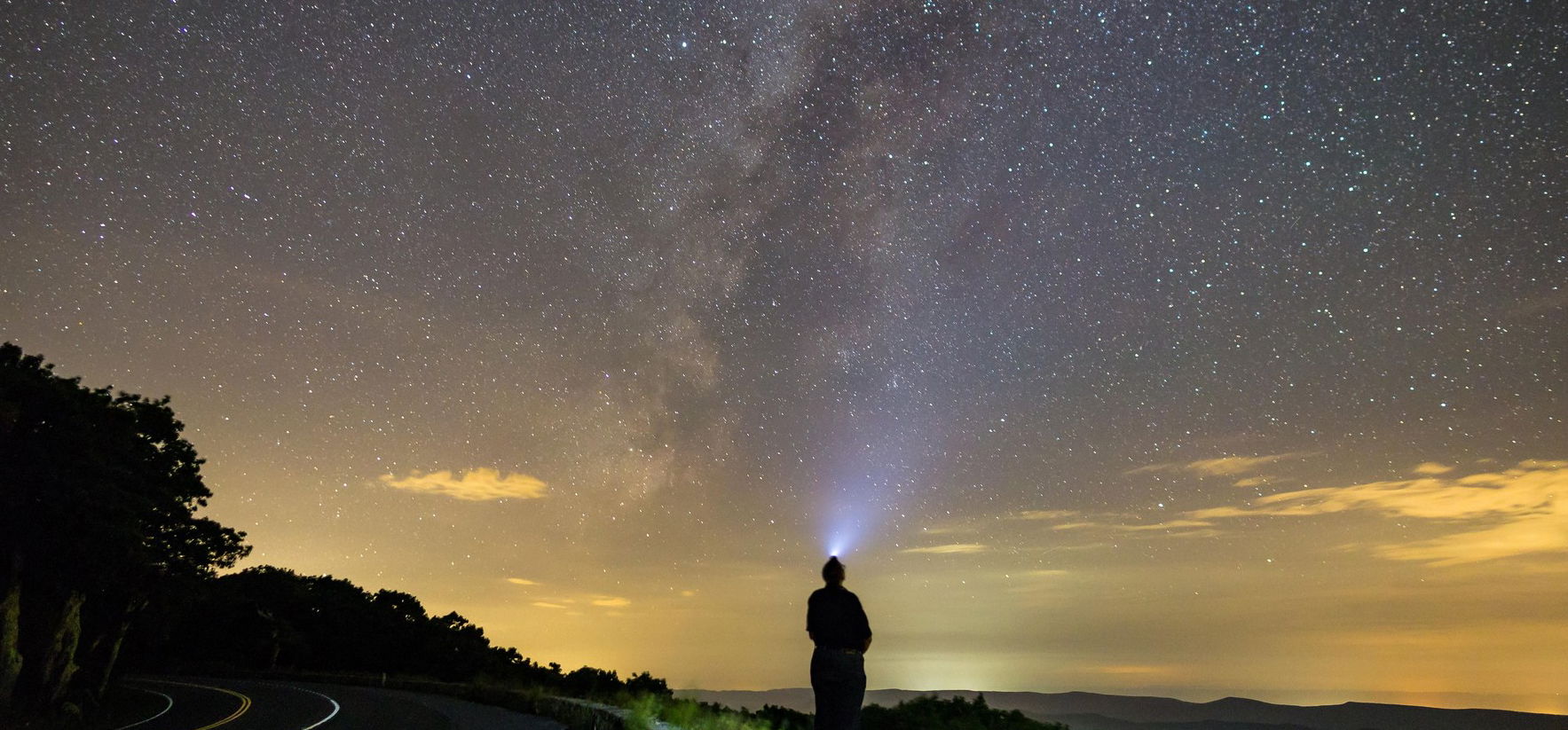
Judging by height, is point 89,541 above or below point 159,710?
above

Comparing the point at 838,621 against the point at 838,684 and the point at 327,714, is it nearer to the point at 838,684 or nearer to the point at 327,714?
the point at 838,684

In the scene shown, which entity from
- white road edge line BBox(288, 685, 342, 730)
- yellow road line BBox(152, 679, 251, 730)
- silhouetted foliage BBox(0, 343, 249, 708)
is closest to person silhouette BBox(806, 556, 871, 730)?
white road edge line BBox(288, 685, 342, 730)

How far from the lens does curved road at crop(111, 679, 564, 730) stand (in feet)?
65.4

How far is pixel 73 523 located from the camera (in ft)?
80.4

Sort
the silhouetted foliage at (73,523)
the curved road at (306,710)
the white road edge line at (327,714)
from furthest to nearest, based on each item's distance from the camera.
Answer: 1. the silhouetted foliage at (73,523)
2. the curved road at (306,710)
3. the white road edge line at (327,714)

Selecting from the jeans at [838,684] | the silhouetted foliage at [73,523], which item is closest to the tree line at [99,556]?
the silhouetted foliage at [73,523]

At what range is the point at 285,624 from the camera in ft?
166

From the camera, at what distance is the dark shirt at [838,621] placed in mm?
8031

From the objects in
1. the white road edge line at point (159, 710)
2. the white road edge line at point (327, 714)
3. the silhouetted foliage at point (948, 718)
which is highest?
the silhouetted foliage at point (948, 718)

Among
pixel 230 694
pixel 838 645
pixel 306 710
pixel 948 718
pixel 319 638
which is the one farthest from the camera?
pixel 319 638

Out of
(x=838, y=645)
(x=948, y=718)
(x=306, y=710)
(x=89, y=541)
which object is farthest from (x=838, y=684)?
(x=89, y=541)

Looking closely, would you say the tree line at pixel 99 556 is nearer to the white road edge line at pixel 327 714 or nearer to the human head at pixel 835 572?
the white road edge line at pixel 327 714

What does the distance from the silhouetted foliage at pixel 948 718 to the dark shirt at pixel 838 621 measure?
1302 cm

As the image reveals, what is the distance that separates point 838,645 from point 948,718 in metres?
14.4
